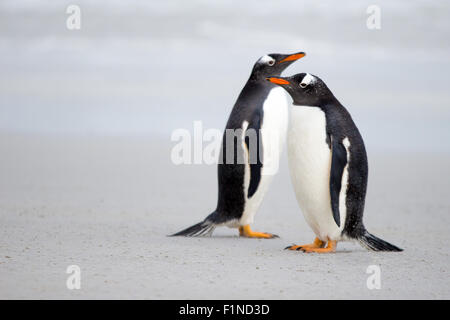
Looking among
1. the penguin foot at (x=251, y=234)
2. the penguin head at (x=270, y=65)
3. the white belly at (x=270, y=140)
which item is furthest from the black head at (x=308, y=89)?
the penguin foot at (x=251, y=234)

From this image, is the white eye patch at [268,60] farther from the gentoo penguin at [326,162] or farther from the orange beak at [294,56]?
the gentoo penguin at [326,162]

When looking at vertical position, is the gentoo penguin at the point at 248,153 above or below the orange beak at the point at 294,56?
below

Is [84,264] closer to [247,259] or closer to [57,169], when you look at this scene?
[247,259]

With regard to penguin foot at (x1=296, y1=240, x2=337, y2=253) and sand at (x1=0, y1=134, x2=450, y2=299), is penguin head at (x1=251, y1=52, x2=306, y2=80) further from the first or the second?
penguin foot at (x1=296, y1=240, x2=337, y2=253)

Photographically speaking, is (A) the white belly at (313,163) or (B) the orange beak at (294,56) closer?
(A) the white belly at (313,163)

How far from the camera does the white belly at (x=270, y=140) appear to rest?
6207mm

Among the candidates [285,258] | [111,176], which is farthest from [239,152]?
[111,176]

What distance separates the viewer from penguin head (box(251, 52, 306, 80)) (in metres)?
6.49

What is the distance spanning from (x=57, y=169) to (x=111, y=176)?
4.49 ft

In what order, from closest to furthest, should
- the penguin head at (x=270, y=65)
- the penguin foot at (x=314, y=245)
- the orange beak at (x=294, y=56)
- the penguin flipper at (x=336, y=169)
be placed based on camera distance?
the penguin flipper at (x=336, y=169)
the penguin foot at (x=314, y=245)
the orange beak at (x=294, y=56)
the penguin head at (x=270, y=65)

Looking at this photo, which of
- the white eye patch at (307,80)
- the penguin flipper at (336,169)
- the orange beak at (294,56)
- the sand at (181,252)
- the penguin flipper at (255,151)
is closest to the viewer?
the sand at (181,252)

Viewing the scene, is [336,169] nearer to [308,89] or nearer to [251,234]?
[308,89]

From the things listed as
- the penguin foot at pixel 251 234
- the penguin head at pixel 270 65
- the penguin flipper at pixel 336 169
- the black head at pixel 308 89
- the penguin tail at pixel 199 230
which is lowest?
the penguin foot at pixel 251 234

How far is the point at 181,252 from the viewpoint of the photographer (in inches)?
206
